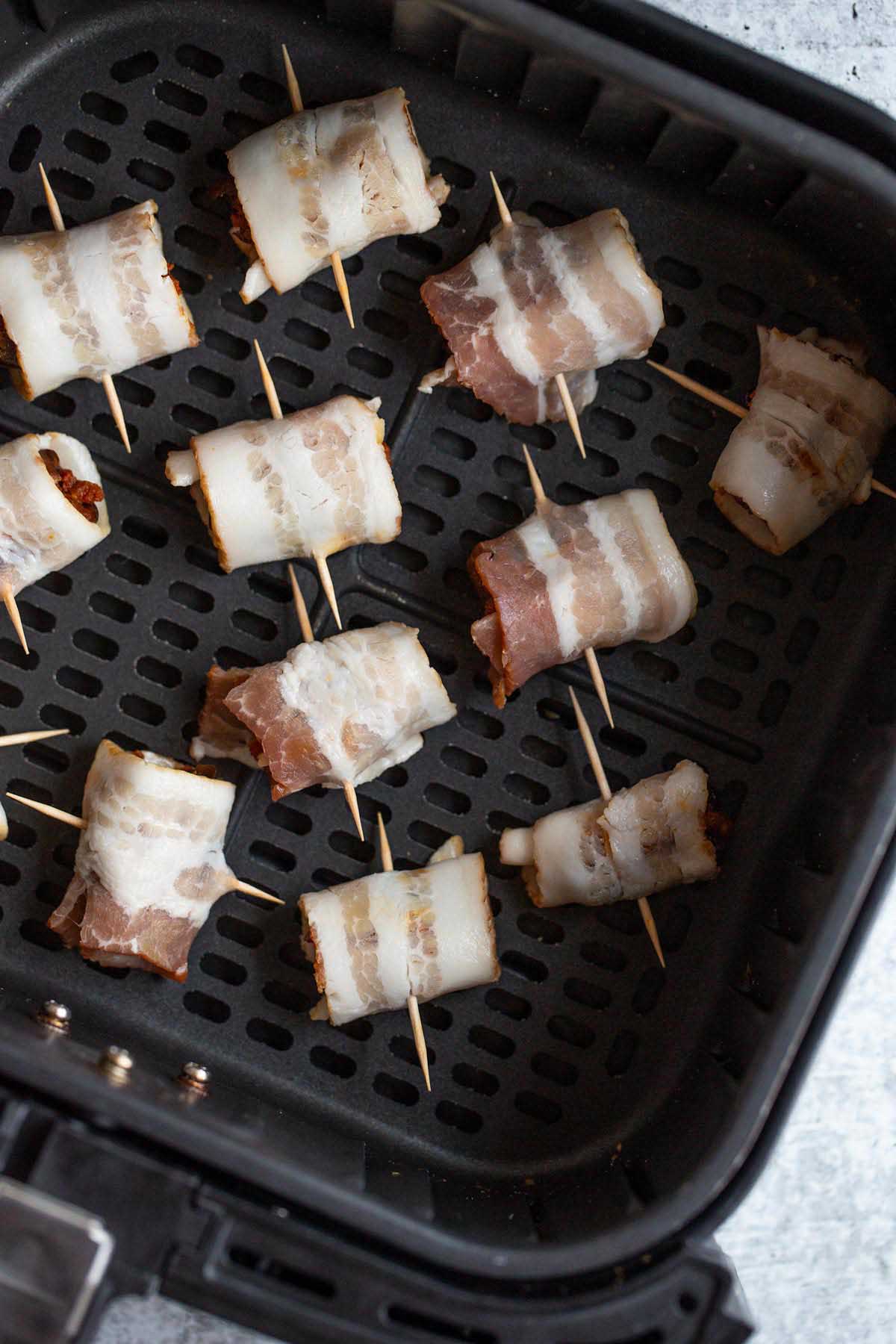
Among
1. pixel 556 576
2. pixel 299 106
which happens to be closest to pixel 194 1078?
pixel 556 576

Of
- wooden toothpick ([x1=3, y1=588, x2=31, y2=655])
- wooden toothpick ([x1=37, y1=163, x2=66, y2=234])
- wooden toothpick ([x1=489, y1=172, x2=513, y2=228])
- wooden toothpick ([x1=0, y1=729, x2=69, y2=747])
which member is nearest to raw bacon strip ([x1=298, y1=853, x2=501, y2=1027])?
wooden toothpick ([x1=0, y1=729, x2=69, y2=747])

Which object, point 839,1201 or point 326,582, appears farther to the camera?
point 839,1201

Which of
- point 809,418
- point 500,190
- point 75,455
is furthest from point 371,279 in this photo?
point 809,418

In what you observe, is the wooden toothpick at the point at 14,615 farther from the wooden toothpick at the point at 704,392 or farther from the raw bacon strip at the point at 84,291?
the wooden toothpick at the point at 704,392

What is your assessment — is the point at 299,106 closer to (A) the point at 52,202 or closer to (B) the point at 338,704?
(A) the point at 52,202

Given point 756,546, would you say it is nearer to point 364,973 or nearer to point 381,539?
point 381,539

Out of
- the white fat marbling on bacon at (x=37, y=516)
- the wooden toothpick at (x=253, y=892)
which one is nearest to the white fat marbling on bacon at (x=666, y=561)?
the wooden toothpick at (x=253, y=892)
